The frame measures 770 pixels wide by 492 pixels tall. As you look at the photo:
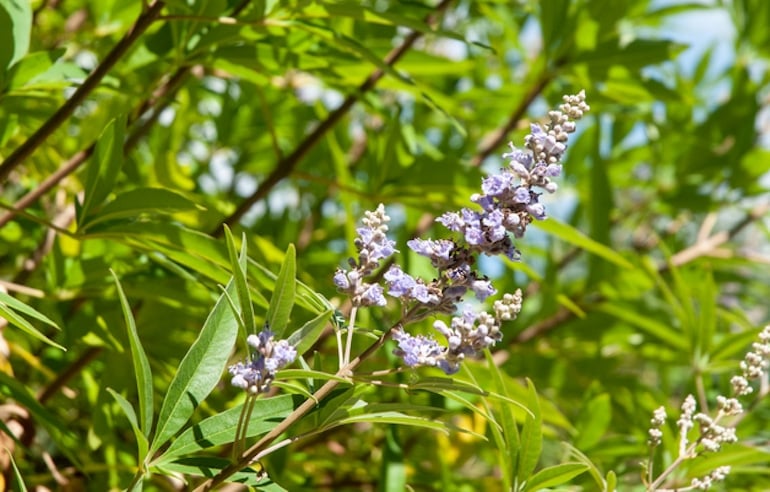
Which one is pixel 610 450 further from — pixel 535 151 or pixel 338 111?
pixel 535 151

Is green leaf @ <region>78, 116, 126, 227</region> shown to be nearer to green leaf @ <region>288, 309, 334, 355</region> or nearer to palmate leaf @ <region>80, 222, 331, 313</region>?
palmate leaf @ <region>80, 222, 331, 313</region>

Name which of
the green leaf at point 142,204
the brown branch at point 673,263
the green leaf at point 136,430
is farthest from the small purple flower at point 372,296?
the brown branch at point 673,263

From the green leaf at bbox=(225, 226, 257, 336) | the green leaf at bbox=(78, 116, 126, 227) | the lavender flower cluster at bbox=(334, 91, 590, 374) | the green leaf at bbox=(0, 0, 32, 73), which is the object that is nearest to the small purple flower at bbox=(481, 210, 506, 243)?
the lavender flower cluster at bbox=(334, 91, 590, 374)

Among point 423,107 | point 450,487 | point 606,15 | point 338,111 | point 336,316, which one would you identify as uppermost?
point 606,15

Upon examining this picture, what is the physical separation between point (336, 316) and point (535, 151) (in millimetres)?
232

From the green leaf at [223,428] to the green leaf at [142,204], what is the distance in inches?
10.9

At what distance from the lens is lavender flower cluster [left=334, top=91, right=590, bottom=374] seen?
735 mm

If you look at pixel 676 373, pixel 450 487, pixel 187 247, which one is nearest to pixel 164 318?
pixel 187 247

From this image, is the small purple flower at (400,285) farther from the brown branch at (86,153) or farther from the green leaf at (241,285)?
the brown branch at (86,153)

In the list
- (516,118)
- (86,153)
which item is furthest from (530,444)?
(516,118)

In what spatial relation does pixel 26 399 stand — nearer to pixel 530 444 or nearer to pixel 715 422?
pixel 530 444

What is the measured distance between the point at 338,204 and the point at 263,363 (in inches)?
68.8

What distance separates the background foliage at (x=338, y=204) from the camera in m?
1.13

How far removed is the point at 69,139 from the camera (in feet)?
5.85
